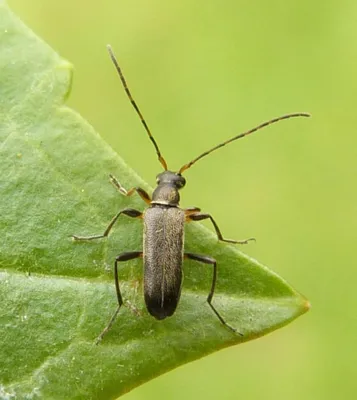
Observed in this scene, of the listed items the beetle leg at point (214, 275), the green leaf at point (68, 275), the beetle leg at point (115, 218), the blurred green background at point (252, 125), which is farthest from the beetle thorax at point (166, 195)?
the blurred green background at point (252, 125)

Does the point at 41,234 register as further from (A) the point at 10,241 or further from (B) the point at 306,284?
(B) the point at 306,284

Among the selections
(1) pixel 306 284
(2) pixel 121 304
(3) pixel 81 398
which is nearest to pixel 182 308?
(2) pixel 121 304

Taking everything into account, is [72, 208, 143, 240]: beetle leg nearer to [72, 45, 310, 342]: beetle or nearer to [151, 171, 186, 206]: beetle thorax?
[72, 45, 310, 342]: beetle

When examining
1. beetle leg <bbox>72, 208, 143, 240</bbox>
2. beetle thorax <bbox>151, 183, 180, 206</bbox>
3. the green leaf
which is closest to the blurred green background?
beetle thorax <bbox>151, 183, 180, 206</bbox>

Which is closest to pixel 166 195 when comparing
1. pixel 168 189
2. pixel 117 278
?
pixel 168 189

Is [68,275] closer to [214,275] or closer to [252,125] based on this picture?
[214,275]
